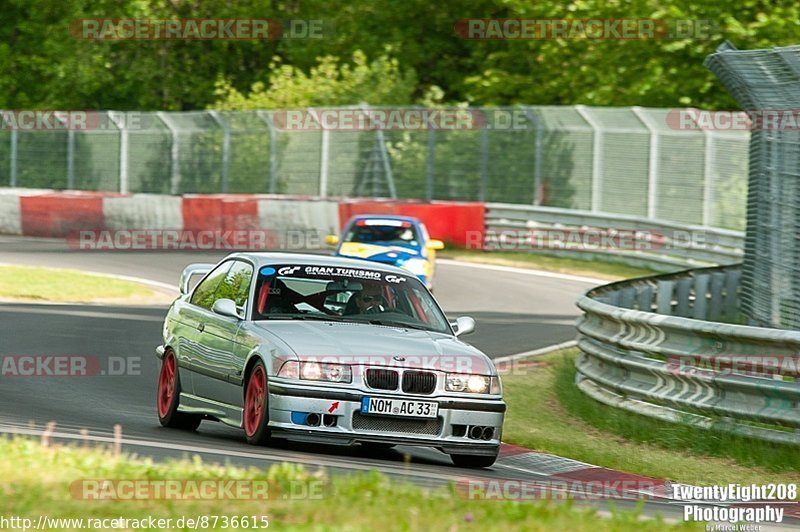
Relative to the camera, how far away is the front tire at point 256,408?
1042 centimetres

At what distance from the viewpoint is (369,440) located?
1037 centimetres

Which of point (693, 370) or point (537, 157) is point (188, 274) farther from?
point (537, 157)

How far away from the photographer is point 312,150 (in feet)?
128

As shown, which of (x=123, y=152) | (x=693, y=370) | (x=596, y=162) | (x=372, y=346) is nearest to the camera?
(x=372, y=346)

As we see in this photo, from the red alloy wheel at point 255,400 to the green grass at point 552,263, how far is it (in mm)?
19098

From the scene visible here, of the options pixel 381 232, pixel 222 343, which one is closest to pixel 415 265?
pixel 381 232

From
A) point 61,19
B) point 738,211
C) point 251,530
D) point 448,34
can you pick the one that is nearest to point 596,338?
point 251,530

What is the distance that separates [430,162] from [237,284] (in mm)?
25311

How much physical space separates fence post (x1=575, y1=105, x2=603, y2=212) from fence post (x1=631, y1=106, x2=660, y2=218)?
1.55 m

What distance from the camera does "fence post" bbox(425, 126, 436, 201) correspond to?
121 feet

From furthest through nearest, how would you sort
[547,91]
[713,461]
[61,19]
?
[61,19] → [547,91] → [713,461]

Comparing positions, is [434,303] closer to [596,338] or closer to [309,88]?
[596,338]

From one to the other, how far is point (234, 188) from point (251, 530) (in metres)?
34.3

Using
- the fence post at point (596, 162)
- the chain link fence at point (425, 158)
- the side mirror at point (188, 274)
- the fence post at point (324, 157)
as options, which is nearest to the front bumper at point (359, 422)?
the side mirror at point (188, 274)
